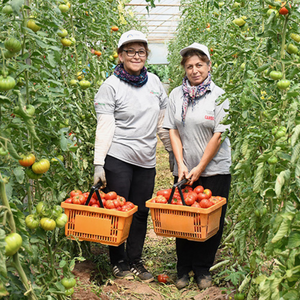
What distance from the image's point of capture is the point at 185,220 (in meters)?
2.58

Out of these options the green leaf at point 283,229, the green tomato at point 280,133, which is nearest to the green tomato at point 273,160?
the green tomato at point 280,133

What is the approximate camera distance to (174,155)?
299 centimetres

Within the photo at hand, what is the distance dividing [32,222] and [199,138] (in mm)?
1498

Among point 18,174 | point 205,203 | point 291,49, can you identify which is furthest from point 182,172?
point 18,174

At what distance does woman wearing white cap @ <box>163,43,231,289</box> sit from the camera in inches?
111

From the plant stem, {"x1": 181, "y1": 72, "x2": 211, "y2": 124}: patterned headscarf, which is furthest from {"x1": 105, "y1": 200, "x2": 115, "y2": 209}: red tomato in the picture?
the plant stem

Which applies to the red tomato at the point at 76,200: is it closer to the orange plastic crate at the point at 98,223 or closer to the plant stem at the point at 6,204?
the orange plastic crate at the point at 98,223

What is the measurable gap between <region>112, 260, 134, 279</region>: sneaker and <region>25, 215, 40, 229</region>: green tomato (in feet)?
5.00

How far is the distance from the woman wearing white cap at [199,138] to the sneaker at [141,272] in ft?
0.78

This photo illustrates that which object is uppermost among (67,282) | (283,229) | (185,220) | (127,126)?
(127,126)

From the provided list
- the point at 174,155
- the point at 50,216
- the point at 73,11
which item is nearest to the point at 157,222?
the point at 174,155

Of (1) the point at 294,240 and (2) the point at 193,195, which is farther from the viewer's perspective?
(2) the point at 193,195

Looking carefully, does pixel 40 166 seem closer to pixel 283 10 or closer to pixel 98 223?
pixel 98 223

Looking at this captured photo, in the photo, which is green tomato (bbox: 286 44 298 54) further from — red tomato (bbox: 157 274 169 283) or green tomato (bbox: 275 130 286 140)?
red tomato (bbox: 157 274 169 283)
